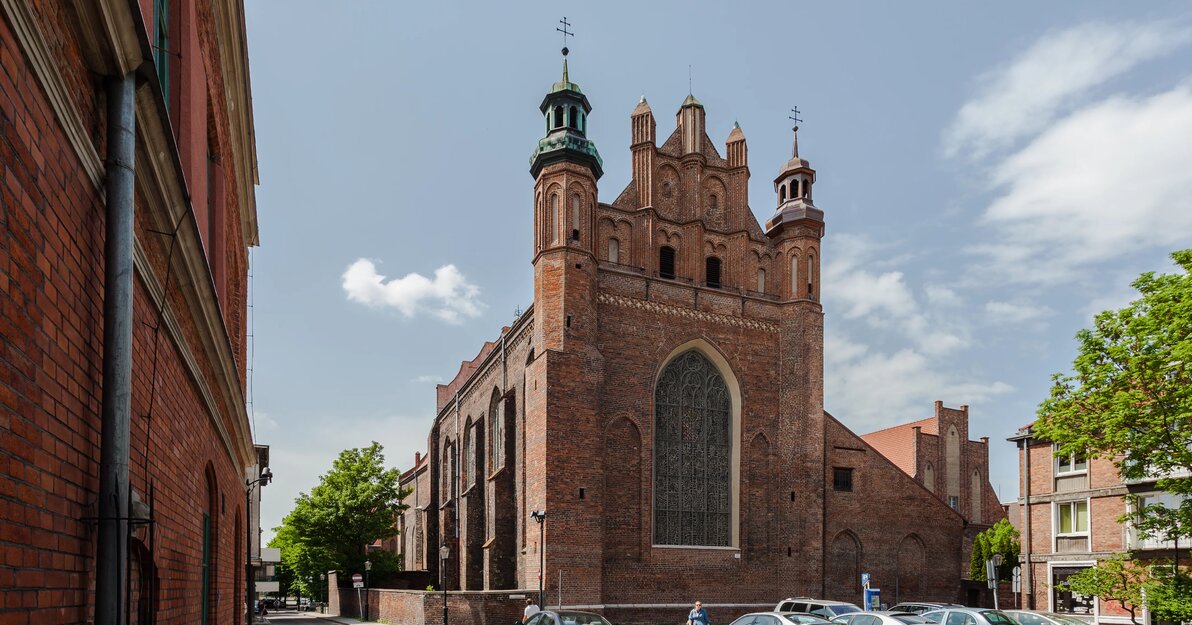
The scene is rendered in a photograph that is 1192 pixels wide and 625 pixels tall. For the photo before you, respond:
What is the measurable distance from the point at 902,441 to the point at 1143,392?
39.9 m

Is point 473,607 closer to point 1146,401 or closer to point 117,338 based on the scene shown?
point 1146,401

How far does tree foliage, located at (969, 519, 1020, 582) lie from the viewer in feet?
125

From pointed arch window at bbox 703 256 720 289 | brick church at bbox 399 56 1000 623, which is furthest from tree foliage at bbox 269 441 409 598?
pointed arch window at bbox 703 256 720 289

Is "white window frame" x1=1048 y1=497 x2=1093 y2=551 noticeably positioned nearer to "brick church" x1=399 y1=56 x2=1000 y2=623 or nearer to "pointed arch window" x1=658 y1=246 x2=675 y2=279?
"brick church" x1=399 y1=56 x2=1000 y2=623

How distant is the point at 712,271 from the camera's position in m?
37.6

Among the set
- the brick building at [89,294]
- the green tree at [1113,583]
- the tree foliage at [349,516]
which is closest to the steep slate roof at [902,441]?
the tree foliage at [349,516]

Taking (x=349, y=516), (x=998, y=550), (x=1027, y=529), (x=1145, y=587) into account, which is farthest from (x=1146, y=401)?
(x=349, y=516)

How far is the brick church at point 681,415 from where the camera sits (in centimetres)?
3247

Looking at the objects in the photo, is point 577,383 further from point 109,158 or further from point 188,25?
point 109,158

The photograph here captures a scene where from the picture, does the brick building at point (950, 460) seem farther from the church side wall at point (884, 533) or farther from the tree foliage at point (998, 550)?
the church side wall at point (884, 533)

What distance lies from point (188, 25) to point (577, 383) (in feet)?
86.5

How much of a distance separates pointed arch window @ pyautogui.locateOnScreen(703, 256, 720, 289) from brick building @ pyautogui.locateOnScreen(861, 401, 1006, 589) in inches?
990

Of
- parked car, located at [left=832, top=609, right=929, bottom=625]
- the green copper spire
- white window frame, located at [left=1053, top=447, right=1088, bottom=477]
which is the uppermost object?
the green copper spire

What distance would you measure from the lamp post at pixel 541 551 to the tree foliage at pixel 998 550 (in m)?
18.5
